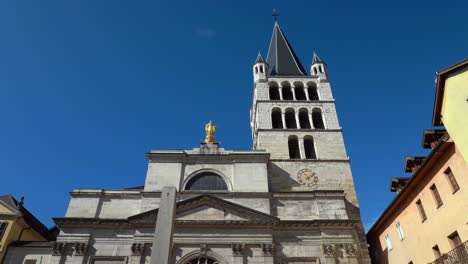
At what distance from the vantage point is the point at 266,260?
829 inches

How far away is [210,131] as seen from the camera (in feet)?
102

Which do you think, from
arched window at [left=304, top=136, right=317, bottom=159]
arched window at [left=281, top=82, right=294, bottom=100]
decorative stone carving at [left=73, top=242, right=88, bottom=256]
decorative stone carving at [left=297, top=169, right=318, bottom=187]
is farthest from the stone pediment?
arched window at [left=281, top=82, right=294, bottom=100]

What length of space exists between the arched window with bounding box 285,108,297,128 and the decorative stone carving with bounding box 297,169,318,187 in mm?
7149

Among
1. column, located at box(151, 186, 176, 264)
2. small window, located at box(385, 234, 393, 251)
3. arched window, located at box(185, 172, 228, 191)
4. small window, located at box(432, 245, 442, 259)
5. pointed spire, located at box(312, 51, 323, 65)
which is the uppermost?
pointed spire, located at box(312, 51, 323, 65)

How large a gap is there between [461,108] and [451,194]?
14.3ft

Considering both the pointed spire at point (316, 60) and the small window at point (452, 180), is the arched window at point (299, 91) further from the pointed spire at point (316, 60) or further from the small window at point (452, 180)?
the small window at point (452, 180)

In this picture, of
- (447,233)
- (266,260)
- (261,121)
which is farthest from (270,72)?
(447,233)

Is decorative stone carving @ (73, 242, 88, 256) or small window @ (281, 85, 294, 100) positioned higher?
small window @ (281, 85, 294, 100)

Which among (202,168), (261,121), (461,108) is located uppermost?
(261,121)

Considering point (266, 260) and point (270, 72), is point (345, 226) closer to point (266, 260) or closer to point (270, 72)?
point (266, 260)

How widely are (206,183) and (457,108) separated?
18.0 m

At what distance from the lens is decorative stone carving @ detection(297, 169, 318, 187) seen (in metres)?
28.5

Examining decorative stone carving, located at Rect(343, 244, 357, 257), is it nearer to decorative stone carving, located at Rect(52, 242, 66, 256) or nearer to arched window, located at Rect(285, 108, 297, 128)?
arched window, located at Rect(285, 108, 297, 128)

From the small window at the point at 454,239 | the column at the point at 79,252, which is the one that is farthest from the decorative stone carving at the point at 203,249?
the small window at the point at 454,239
